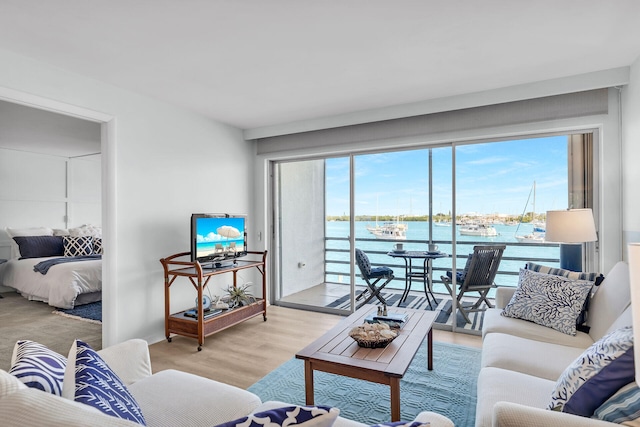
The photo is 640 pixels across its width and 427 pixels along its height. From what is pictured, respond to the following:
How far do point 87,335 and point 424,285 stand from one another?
3966mm

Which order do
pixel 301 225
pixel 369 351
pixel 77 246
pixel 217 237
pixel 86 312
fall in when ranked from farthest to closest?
pixel 77 246 < pixel 301 225 < pixel 86 312 < pixel 217 237 < pixel 369 351

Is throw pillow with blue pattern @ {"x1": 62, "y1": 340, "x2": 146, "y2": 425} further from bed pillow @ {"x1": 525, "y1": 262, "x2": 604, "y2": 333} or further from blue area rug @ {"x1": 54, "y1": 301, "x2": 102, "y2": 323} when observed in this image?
blue area rug @ {"x1": 54, "y1": 301, "x2": 102, "y2": 323}

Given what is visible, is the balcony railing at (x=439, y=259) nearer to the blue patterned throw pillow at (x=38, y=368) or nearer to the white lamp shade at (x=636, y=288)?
the white lamp shade at (x=636, y=288)

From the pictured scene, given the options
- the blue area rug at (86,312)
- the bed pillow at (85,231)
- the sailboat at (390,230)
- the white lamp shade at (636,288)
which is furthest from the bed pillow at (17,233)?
the white lamp shade at (636,288)

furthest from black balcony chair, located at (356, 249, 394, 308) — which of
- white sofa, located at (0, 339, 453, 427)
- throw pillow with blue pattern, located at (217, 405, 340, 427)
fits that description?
throw pillow with blue pattern, located at (217, 405, 340, 427)

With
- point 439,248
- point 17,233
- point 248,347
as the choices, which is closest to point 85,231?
point 17,233

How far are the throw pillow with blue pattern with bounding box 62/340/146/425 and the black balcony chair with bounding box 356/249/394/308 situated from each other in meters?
3.55

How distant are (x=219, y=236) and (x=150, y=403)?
100 inches

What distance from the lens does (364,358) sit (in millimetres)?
2068

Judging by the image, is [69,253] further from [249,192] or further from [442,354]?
[442,354]

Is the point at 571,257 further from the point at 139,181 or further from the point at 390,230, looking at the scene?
the point at 139,181

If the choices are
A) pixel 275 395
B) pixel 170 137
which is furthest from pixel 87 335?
pixel 275 395

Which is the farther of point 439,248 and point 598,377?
point 439,248

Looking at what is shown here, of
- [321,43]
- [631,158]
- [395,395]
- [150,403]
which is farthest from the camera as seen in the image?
[631,158]
